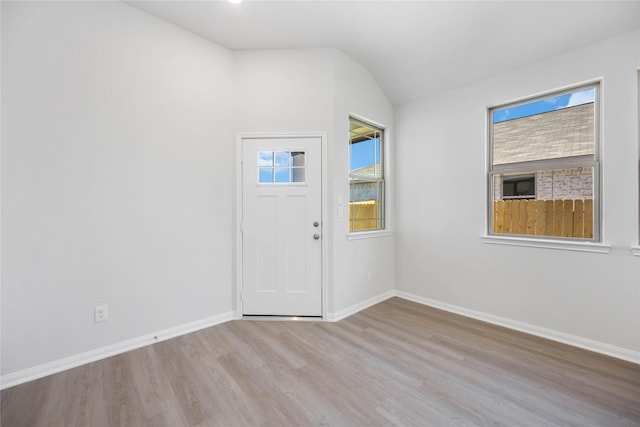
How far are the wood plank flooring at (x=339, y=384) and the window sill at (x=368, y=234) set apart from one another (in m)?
1.08

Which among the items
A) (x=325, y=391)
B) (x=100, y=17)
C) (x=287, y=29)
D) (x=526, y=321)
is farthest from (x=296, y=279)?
(x=100, y=17)

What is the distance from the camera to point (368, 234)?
3232 mm

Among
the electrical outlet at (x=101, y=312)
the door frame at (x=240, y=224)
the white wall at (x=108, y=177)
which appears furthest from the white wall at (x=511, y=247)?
the electrical outlet at (x=101, y=312)

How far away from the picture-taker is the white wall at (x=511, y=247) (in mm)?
2082

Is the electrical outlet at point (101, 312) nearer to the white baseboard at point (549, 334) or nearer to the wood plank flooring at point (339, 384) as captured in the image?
the wood plank flooring at point (339, 384)

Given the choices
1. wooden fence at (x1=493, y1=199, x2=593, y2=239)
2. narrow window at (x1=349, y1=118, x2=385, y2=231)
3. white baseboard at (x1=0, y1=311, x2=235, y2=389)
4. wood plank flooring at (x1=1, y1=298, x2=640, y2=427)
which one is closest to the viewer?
wood plank flooring at (x1=1, y1=298, x2=640, y2=427)

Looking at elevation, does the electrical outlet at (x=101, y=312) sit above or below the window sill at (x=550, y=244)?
below

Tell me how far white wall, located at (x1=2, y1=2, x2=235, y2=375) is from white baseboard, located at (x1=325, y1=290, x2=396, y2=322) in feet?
3.80

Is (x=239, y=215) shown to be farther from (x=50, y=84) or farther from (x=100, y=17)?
(x=100, y=17)

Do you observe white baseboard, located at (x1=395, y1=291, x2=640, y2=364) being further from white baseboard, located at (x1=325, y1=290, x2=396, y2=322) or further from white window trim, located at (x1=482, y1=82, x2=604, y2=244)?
white window trim, located at (x1=482, y1=82, x2=604, y2=244)

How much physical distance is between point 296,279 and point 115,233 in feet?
5.64

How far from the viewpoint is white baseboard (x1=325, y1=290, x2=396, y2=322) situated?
9.26 feet

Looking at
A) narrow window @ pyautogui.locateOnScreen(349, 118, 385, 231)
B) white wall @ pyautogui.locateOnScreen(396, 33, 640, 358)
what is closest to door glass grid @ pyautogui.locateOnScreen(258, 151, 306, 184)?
narrow window @ pyautogui.locateOnScreen(349, 118, 385, 231)

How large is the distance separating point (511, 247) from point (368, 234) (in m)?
1.49
